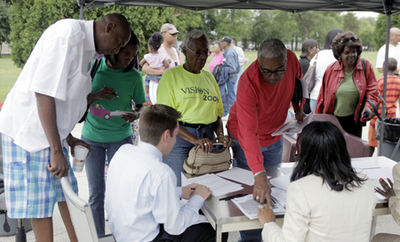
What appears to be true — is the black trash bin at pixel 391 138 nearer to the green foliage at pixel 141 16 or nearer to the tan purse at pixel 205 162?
the tan purse at pixel 205 162

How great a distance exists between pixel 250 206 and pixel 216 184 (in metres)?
0.33

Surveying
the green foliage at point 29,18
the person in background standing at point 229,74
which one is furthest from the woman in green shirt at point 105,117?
the green foliage at point 29,18

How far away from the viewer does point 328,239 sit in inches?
56.6

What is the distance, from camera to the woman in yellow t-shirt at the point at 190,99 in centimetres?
244

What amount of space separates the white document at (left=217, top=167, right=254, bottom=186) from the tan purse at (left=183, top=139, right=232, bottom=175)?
0.16ft

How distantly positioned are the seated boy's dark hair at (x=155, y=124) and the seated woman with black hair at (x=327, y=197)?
653 millimetres

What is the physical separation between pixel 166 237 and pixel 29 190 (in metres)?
0.74

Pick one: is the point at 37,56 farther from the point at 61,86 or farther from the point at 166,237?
the point at 166,237

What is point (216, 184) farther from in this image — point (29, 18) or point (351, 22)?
point (351, 22)

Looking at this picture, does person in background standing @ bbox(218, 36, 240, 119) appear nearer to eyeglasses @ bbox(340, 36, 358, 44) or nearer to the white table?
eyeglasses @ bbox(340, 36, 358, 44)

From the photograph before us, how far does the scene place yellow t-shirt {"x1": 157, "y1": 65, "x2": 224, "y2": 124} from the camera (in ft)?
8.02

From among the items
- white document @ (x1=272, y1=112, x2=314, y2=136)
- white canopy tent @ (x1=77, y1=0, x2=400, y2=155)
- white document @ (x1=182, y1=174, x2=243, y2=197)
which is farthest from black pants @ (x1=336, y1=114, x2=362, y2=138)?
white document @ (x1=182, y1=174, x2=243, y2=197)

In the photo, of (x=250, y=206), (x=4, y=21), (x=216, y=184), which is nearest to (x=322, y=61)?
(x=216, y=184)

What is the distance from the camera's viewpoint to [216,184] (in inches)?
80.3
